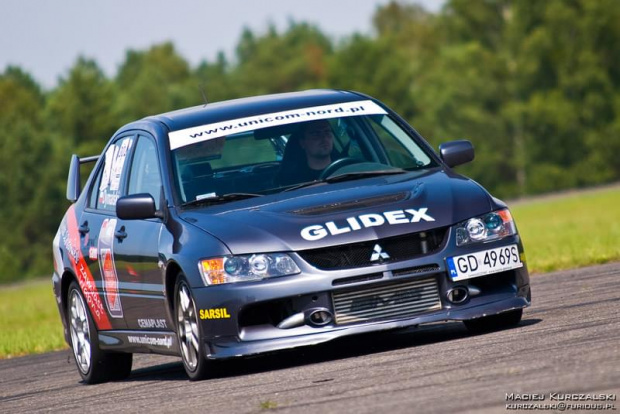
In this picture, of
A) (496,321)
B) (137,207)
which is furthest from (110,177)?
(496,321)

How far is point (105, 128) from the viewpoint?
3529 inches

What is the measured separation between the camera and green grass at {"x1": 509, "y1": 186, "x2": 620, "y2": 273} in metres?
16.0

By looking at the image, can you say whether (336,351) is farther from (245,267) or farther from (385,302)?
(245,267)

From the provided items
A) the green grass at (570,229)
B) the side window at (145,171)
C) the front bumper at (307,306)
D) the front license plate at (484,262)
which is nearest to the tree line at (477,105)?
the green grass at (570,229)

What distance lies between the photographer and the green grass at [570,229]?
1599 cm

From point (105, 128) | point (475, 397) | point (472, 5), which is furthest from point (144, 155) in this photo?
point (105, 128)

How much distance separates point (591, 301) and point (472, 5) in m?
66.7

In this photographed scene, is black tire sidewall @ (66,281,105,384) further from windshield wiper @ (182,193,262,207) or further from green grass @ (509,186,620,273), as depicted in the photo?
green grass @ (509,186,620,273)

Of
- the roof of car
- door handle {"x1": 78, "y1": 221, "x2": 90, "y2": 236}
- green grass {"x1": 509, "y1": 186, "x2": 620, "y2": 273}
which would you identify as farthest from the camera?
green grass {"x1": 509, "y1": 186, "x2": 620, "y2": 273}

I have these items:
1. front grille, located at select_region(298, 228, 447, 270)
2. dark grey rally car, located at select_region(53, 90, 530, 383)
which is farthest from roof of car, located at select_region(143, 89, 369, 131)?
front grille, located at select_region(298, 228, 447, 270)

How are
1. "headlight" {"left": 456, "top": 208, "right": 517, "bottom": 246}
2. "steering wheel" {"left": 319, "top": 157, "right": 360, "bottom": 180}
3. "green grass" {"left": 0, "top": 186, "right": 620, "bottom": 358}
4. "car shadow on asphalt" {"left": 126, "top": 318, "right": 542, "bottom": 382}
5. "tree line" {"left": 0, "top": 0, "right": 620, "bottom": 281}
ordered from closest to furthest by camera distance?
"headlight" {"left": 456, "top": 208, "right": 517, "bottom": 246} → "car shadow on asphalt" {"left": 126, "top": 318, "right": 542, "bottom": 382} → "steering wheel" {"left": 319, "top": 157, "right": 360, "bottom": 180} → "green grass" {"left": 0, "top": 186, "right": 620, "bottom": 358} → "tree line" {"left": 0, "top": 0, "right": 620, "bottom": 281}

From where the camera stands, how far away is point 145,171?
9586mm

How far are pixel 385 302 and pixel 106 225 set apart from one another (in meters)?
2.65

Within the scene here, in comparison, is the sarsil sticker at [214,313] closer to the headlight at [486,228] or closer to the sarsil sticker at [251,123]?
the headlight at [486,228]
